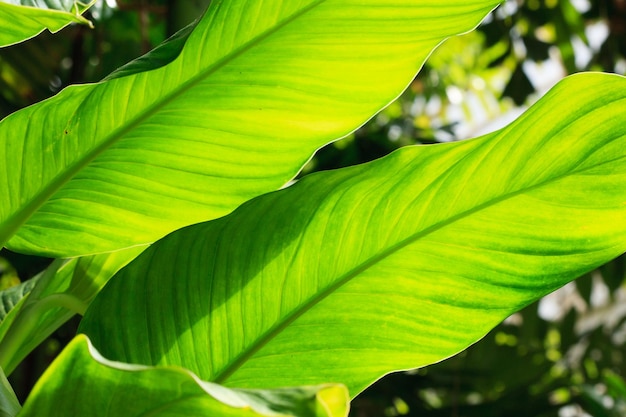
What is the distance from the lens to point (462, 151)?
0.44m

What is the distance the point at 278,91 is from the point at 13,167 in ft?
0.56

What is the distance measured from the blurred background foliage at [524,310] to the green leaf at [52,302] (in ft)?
2.06

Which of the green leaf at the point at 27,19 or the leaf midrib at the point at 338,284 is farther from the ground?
the green leaf at the point at 27,19

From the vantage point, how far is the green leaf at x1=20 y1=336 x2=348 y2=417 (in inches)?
10.1

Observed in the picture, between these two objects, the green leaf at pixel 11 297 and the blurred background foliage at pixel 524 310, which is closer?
the green leaf at pixel 11 297

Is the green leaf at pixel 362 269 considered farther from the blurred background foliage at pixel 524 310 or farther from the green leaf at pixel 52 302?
the blurred background foliage at pixel 524 310

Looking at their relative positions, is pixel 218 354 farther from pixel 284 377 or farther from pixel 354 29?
pixel 354 29

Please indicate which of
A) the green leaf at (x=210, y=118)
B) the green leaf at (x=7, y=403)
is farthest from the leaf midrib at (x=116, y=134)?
the green leaf at (x=7, y=403)

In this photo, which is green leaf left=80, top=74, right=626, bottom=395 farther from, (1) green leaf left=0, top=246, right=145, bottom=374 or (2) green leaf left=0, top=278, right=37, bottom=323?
(2) green leaf left=0, top=278, right=37, bottom=323

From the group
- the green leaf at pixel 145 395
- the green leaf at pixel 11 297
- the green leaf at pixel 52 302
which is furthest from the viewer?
the green leaf at pixel 11 297

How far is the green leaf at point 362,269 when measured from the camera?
1.44 feet

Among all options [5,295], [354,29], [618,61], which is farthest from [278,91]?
[618,61]

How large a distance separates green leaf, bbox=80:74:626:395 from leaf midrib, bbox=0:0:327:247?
72 mm

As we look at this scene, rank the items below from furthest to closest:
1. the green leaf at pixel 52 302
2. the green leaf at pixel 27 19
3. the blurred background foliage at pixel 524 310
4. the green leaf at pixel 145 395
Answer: the blurred background foliage at pixel 524 310, the green leaf at pixel 52 302, the green leaf at pixel 27 19, the green leaf at pixel 145 395
